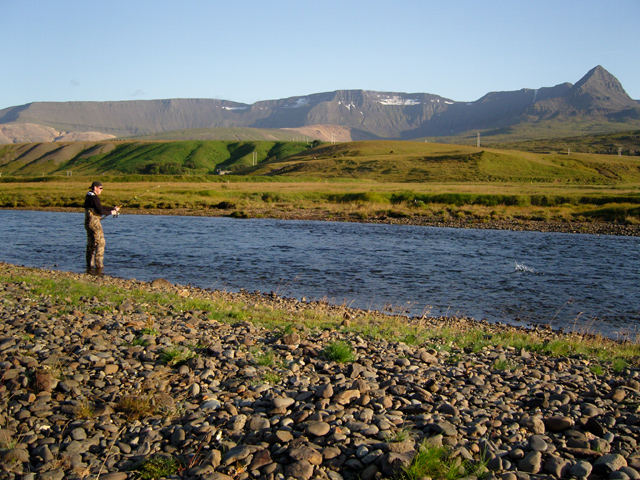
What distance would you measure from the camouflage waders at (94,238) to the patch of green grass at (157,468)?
13163 mm

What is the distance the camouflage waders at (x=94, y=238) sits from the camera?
1698 centimetres

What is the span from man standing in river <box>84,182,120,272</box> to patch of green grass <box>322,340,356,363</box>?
34.2 ft

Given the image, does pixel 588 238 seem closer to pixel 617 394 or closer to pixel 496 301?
pixel 496 301

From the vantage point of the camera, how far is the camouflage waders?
669 inches

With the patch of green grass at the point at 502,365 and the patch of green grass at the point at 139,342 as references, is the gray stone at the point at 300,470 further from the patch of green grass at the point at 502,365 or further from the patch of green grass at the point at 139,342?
the patch of green grass at the point at 502,365

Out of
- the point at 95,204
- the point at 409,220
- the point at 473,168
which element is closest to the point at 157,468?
the point at 95,204

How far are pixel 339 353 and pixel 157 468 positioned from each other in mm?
3672

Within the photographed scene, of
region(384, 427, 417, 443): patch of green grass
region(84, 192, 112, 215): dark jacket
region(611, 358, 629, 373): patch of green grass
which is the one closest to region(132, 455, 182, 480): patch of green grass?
region(384, 427, 417, 443): patch of green grass

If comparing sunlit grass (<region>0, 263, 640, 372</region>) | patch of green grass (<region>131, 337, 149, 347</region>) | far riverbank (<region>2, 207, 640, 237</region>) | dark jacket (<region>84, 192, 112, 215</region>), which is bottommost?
far riverbank (<region>2, 207, 640, 237</region>)

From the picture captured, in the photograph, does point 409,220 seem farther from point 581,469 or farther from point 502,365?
point 581,469

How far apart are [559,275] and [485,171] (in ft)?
297

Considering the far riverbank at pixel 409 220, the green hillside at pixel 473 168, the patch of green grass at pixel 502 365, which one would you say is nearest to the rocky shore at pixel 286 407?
the patch of green grass at pixel 502 365

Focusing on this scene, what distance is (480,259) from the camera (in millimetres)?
24984

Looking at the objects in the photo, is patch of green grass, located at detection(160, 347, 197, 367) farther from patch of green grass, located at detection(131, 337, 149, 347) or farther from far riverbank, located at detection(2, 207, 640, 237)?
far riverbank, located at detection(2, 207, 640, 237)
